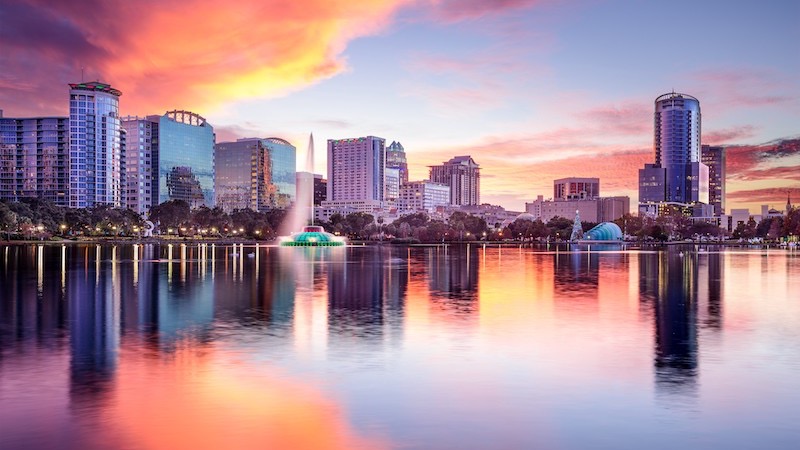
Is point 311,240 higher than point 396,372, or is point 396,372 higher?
point 311,240

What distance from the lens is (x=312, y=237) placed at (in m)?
178

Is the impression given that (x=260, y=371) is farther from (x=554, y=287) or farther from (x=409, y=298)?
(x=554, y=287)

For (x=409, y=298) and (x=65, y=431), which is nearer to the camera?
(x=65, y=431)

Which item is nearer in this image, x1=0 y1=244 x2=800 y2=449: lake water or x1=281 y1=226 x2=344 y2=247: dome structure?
x1=0 y1=244 x2=800 y2=449: lake water

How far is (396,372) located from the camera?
2031 cm

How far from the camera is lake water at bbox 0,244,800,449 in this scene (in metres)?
14.5

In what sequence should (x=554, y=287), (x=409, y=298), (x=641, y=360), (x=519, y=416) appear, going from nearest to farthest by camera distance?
1. (x=519, y=416)
2. (x=641, y=360)
3. (x=409, y=298)
4. (x=554, y=287)

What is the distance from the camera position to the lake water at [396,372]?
47.6ft

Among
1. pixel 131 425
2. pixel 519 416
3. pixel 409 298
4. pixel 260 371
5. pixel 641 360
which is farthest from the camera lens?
pixel 409 298

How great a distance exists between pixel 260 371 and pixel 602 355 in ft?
36.9

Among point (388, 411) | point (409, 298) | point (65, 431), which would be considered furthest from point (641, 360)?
point (409, 298)

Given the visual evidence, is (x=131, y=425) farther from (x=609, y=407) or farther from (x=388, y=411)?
(x=609, y=407)

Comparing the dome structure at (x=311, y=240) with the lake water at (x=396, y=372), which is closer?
the lake water at (x=396, y=372)

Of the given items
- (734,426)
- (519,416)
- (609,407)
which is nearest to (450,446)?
(519,416)
